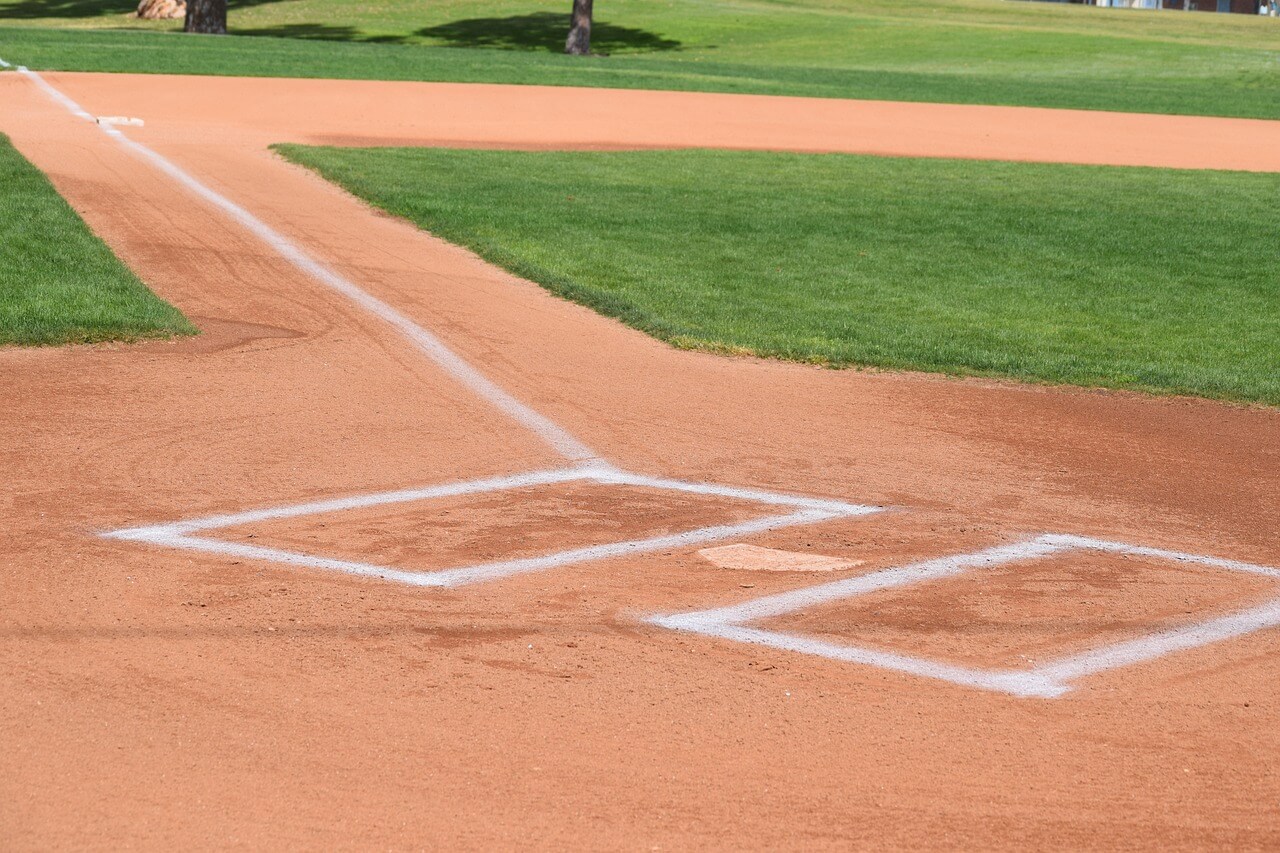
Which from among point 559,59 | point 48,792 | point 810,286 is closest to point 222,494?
point 48,792

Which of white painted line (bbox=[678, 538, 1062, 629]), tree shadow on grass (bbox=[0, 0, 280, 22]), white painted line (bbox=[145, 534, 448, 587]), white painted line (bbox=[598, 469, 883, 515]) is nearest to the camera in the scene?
white painted line (bbox=[678, 538, 1062, 629])

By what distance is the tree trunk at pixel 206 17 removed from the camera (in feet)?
140

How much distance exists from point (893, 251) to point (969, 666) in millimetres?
9222

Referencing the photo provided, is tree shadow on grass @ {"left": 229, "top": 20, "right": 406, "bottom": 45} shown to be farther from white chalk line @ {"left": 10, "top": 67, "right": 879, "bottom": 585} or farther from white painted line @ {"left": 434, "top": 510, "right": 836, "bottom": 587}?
white painted line @ {"left": 434, "top": 510, "right": 836, "bottom": 587}

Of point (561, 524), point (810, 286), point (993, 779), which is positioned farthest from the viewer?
point (810, 286)

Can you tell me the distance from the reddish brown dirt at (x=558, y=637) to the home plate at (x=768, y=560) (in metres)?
0.09

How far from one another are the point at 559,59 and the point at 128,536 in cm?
3194

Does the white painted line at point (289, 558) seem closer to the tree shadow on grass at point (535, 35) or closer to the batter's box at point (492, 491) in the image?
the batter's box at point (492, 491)

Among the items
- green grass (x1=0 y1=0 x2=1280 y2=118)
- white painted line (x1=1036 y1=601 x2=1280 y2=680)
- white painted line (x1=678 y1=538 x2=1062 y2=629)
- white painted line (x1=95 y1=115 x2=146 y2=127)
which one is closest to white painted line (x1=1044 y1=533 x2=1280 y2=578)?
white painted line (x1=678 y1=538 x2=1062 y2=629)

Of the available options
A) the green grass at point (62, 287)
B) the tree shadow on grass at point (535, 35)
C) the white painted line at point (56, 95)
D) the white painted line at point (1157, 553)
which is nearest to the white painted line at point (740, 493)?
the white painted line at point (1157, 553)

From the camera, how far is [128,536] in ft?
18.8

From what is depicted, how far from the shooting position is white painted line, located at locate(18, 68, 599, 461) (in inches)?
295

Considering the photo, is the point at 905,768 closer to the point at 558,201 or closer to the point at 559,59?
the point at 558,201

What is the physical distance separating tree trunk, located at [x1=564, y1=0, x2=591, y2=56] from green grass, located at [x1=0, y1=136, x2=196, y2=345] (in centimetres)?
2866
